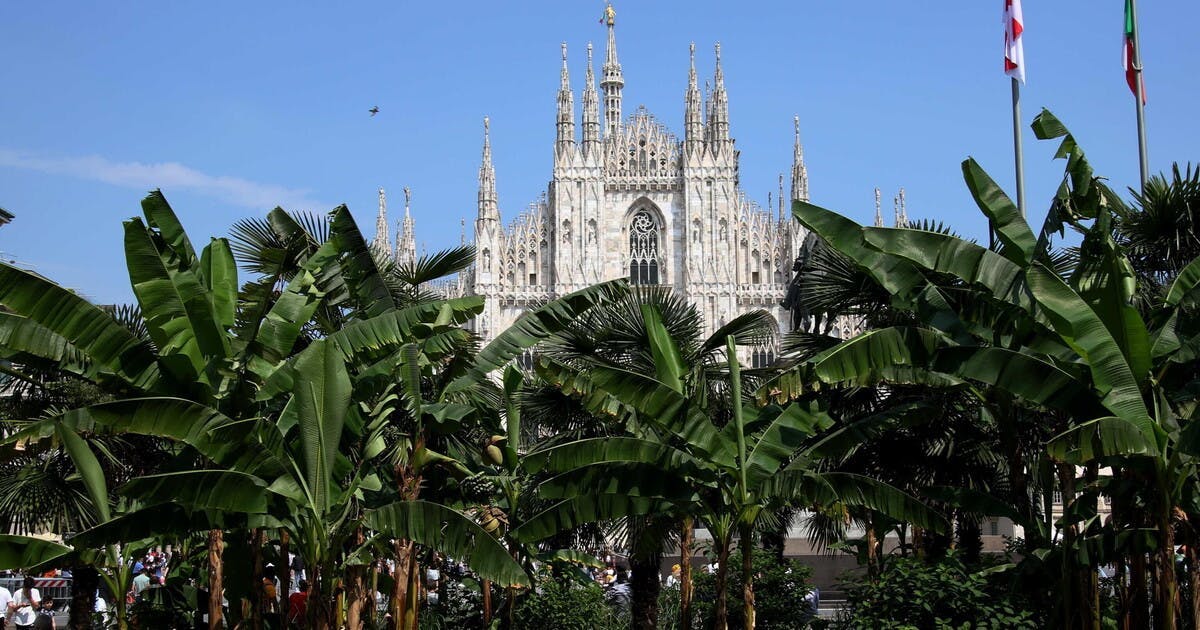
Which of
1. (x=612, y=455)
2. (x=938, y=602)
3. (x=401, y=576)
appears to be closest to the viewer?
(x=938, y=602)

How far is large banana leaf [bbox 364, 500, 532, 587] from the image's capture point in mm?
12750

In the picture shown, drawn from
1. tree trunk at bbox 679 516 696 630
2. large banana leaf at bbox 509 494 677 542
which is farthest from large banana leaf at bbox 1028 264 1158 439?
tree trunk at bbox 679 516 696 630

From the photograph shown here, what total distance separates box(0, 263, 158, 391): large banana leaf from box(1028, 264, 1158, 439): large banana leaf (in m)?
8.64

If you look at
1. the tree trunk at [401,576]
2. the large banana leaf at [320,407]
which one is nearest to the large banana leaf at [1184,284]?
the large banana leaf at [320,407]

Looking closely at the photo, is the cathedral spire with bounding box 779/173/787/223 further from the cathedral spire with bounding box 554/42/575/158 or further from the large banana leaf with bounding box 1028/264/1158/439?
the large banana leaf with bounding box 1028/264/1158/439

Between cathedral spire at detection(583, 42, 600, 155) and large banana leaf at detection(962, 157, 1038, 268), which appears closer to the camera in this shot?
large banana leaf at detection(962, 157, 1038, 268)

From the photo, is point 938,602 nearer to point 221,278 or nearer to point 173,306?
point 221,278

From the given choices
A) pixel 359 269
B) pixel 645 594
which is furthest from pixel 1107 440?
pixel 359 269

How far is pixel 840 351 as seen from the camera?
504 inches

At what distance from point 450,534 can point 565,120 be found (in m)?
49.5

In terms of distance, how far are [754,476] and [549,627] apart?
4033mm

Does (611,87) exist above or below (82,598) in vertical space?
above

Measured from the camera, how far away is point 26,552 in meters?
12.5

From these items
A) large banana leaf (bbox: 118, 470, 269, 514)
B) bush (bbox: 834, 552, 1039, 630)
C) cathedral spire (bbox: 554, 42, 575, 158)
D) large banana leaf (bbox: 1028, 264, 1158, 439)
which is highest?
cathedral spire (bbox: 554, 42, 575, 158)
